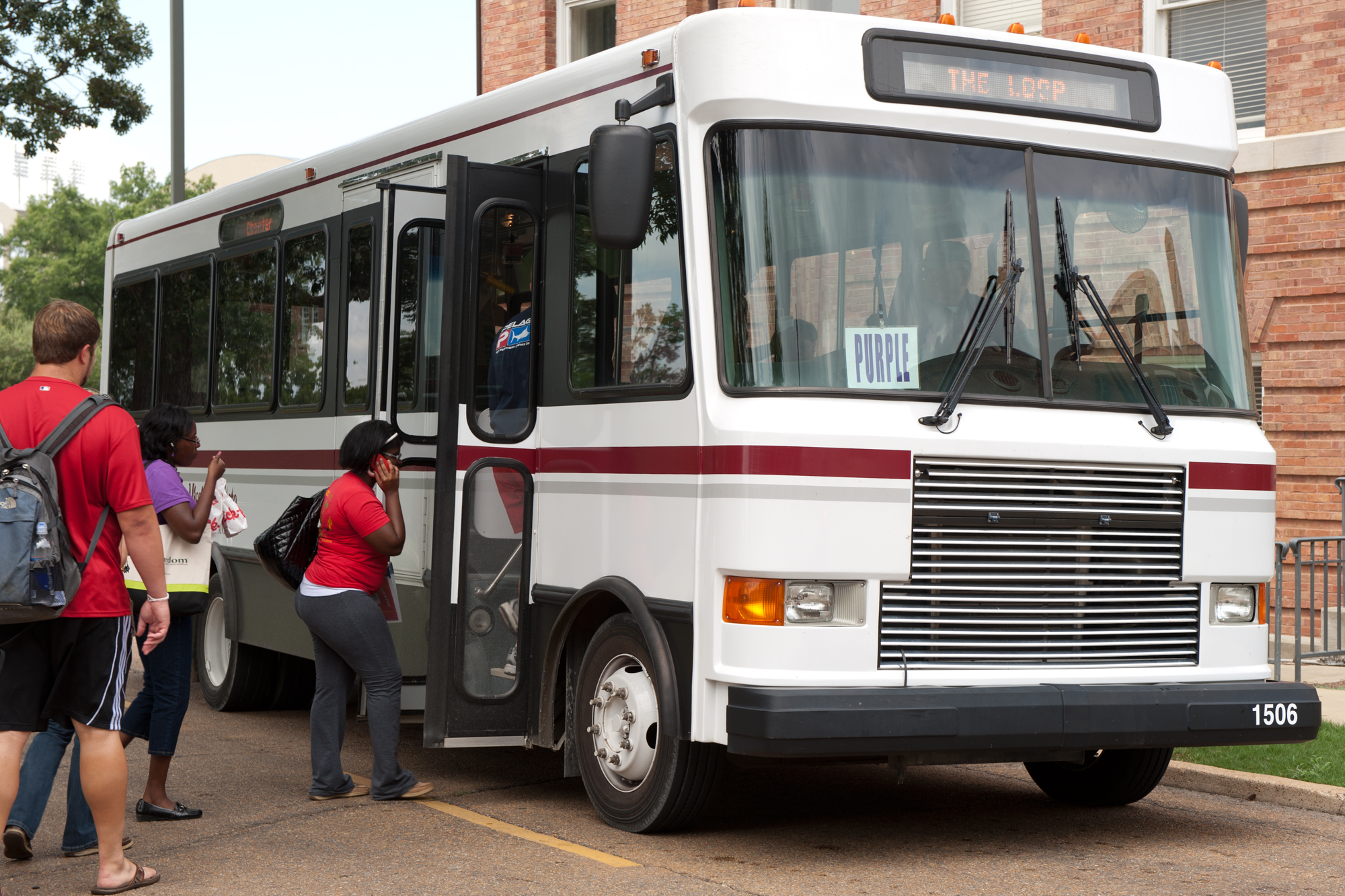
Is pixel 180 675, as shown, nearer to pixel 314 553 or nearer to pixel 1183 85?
pixel 314 553

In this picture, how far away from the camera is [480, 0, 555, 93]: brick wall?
19.5 metres

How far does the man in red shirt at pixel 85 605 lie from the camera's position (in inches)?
215

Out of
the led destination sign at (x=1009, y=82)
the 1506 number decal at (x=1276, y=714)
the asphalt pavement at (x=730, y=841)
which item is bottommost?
the asphalt pavement at (x=730, y=841)

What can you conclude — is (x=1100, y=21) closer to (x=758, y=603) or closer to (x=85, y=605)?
(x=758, y=603)

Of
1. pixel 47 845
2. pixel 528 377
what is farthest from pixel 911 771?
pixel 47 845

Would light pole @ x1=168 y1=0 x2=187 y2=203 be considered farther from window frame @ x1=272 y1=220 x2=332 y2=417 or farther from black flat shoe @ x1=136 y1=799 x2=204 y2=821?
black flat shoe @ x1=136 y1=799 x2=204 y2=821

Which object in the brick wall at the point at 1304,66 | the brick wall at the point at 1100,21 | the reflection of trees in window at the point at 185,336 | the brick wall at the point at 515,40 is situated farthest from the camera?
the brick wall at the point at 515,40

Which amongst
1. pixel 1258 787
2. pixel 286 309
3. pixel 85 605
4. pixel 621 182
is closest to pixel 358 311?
pixel 286 309

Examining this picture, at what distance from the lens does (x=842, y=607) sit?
5.95m

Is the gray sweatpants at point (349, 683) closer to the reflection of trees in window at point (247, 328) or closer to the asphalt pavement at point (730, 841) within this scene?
the asphalt pavement at point (730, 841)

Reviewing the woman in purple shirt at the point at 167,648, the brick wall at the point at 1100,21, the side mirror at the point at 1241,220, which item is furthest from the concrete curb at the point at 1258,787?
the brick wall at the point at 1100,21

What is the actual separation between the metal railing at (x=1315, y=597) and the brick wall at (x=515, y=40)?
10.8 meters

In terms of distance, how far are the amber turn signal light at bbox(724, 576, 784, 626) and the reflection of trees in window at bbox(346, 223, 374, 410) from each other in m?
3.36

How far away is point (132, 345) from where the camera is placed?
Result: 12227mm
